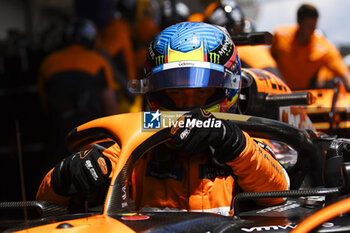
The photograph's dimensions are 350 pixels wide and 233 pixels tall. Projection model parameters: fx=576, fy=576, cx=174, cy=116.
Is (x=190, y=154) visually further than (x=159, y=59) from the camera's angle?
No

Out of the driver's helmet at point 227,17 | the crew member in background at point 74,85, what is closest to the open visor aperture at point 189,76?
the crew member in background at point 74,85

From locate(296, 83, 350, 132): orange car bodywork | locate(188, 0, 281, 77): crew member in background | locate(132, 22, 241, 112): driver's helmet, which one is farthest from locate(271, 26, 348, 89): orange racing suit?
locate(132, 22, 241, 112): driver's helmet

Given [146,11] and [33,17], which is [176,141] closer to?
[146,11]

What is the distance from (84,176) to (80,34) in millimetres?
3770

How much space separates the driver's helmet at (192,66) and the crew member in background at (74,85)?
2416mm

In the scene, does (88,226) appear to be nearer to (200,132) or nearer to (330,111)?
(200,132)

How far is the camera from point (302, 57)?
231 inches

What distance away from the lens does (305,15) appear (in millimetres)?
5688

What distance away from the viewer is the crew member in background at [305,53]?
573 centimetres

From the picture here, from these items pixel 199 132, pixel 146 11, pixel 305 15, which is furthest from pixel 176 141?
pixel 146 11

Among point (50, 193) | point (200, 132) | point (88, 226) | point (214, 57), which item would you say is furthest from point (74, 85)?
point (88, 226)

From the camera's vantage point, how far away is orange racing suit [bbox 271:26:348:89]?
577 cm

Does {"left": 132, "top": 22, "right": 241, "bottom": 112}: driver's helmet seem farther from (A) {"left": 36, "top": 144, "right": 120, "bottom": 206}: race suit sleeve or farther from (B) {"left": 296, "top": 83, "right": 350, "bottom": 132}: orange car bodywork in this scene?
(B) {"left": 296, "top": 83, "right": 350, "bottom": 132}: orange car bodywork

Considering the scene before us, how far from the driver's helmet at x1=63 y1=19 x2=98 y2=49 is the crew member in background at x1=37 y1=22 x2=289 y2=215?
3.17 metres
